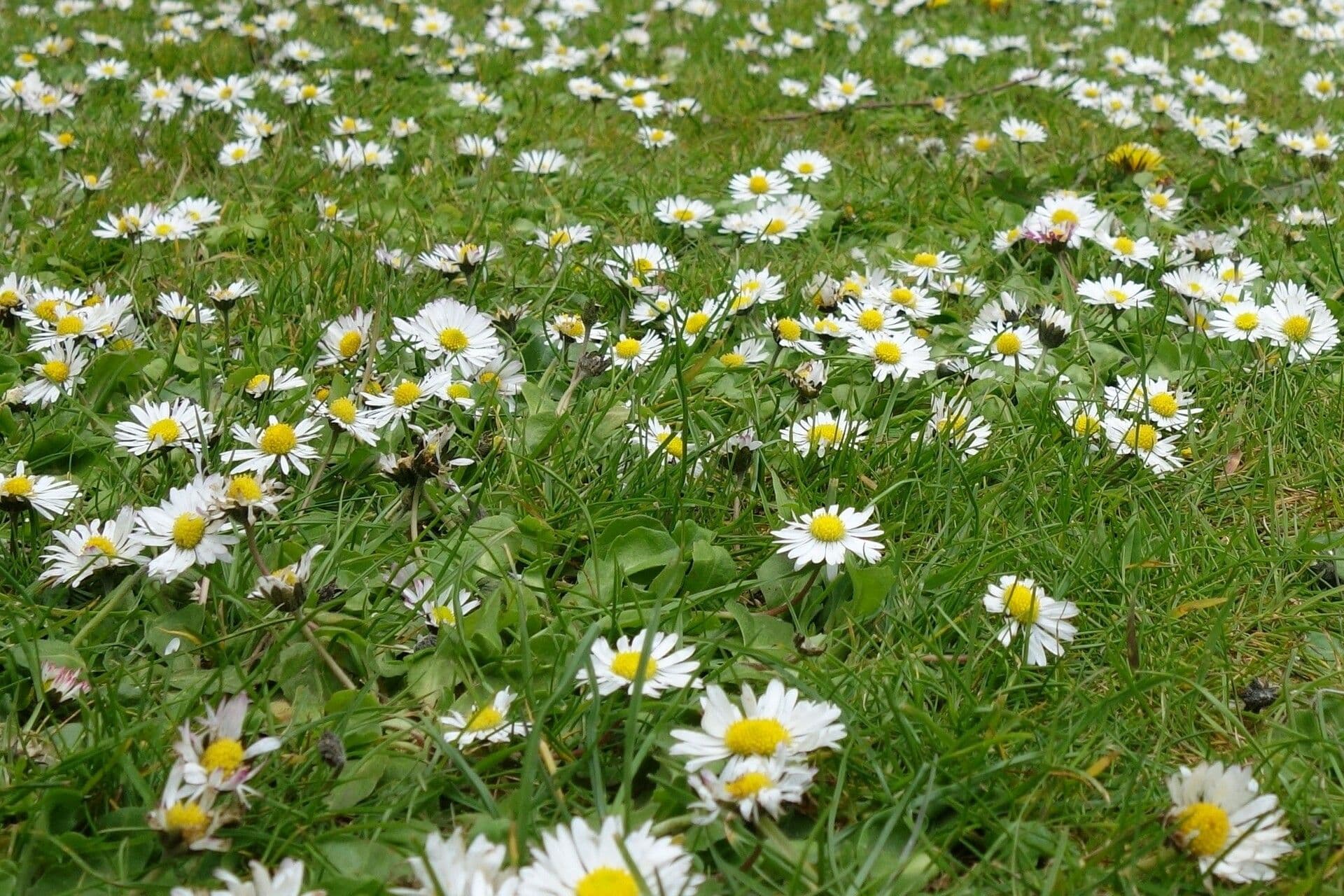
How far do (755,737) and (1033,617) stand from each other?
1.50ft

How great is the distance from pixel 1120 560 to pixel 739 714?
2.22 feet

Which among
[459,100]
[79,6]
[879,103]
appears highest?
[879,103]

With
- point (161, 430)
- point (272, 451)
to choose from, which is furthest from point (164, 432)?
point (272, 451)

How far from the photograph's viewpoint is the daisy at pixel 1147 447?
184 cm

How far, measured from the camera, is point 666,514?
174cm

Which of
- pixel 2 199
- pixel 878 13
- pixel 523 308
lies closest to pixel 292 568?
pixel 523 308

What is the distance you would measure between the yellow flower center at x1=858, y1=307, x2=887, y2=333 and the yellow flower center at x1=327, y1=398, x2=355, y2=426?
3.18ft

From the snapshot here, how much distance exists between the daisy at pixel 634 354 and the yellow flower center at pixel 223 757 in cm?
107

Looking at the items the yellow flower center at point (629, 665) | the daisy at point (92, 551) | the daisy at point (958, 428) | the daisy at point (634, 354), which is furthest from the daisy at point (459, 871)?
the daisy at point (634, 354)

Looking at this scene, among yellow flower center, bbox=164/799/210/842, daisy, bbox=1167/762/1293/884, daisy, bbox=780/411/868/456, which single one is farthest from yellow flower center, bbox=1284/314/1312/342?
yellow flower center, bbox=164/799/210/842

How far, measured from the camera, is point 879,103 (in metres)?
3.83

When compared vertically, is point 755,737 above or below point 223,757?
above

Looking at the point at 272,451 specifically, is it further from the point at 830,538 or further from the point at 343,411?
the point at 830,538

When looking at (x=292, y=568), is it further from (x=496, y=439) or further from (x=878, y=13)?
(x=878, y=13)
